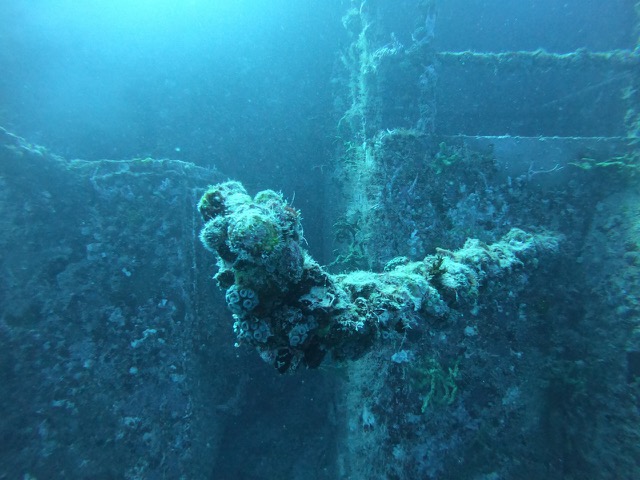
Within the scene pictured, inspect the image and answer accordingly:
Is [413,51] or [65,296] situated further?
[413,51]

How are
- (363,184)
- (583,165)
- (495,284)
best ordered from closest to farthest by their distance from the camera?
1. (495,284)
2. (583,165)
3. (363,184)

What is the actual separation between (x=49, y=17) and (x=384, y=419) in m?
12.3

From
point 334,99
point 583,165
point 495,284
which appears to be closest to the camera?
point 495,284

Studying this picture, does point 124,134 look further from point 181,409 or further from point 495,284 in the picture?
point 495,284

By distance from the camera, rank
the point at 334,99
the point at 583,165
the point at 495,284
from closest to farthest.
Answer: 1. the point at 495,284
2. the point at 583,165
3. the point at 334,99

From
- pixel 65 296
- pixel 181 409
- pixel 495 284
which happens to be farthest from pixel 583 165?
pixel 65 296

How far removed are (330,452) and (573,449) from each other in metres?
3.86

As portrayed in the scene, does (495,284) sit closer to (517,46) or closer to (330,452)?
(330,452)

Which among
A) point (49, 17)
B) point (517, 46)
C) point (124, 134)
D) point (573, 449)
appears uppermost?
point (517, 46)

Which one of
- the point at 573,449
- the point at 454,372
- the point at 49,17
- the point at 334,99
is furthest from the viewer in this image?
the point at 334,99

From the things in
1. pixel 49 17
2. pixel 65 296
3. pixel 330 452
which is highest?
pixel 49 17

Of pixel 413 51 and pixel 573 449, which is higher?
pixel 413 51

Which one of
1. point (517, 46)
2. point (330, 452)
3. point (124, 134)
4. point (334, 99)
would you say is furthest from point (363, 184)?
point (517, 46)

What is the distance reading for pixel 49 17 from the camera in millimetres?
8070
